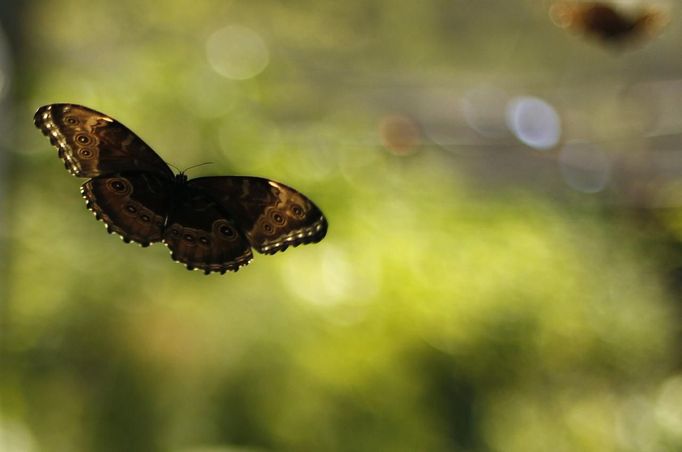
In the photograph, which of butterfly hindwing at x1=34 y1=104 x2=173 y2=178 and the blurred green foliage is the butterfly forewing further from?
the blurred green foliage

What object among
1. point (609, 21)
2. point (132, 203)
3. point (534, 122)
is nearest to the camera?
point (132, 203)

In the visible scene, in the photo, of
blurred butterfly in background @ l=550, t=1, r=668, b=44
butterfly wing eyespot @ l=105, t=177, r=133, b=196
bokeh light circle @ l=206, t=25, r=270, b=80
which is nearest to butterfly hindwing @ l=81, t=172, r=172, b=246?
butterfly wing eyespot @ l=105, t=177, r=133, b=196

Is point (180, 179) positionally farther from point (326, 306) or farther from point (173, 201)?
point (326, 306)

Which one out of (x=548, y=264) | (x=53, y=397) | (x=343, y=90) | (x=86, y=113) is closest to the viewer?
(x=86, y=113)

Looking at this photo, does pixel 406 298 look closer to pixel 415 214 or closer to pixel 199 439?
pixel 415 214

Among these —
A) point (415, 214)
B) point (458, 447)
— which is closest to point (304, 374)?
point (458, 447)

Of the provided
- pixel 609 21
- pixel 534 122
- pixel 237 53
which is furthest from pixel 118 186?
pixel 534 122
